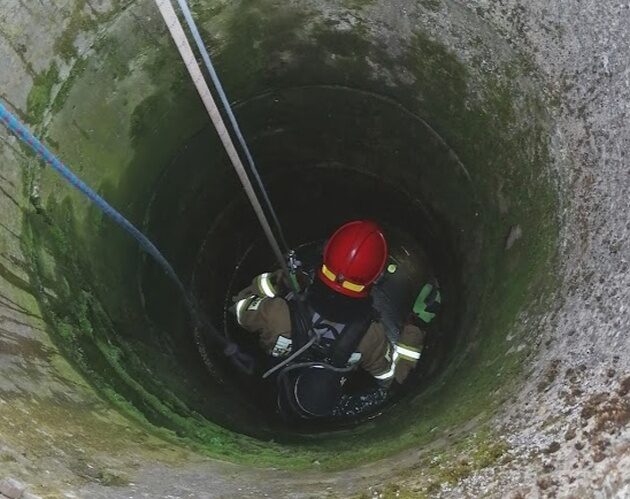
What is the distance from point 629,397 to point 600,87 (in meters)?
1.10

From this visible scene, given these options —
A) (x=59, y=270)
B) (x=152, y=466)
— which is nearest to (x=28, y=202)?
(x=59, y=270)

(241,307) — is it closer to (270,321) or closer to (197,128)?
(270,321)

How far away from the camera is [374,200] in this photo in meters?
4.23

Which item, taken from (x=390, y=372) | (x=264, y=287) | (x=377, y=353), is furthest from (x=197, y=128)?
(x=390, y=372)

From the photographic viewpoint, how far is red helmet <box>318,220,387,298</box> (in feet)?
10.4

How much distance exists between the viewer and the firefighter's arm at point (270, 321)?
131 inches

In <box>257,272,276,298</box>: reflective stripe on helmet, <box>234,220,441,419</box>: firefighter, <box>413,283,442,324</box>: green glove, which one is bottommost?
<box>234,220,441,419</box>: firefighter

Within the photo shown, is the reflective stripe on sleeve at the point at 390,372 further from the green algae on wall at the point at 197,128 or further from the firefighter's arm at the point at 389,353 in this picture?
the green algae on wall at the point at 197,128

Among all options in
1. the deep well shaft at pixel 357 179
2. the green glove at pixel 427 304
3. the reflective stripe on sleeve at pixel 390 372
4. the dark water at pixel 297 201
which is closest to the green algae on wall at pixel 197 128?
the deep well shaft at pixel 357 179

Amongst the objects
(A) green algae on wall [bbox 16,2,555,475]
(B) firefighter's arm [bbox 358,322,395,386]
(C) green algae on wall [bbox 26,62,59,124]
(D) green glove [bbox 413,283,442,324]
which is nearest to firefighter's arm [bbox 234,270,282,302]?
(B) firefighter's arm [bbox 358,322,395,386]

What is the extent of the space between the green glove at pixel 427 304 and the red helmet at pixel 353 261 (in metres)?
0.90

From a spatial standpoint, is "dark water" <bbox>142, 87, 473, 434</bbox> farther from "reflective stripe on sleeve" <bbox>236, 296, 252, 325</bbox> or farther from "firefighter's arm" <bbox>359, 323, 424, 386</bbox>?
"reflective stripe on sleeve" <bbox>236, 296, 252, 325</bbox>

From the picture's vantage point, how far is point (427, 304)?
408cm

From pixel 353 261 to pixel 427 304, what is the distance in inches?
43.0
